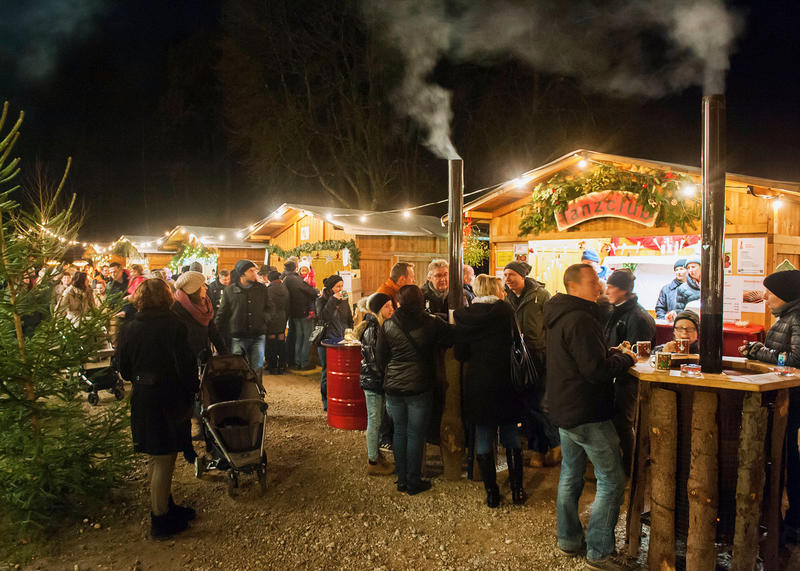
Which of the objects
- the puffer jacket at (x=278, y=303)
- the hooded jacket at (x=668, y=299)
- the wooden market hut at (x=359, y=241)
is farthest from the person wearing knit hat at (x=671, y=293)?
the wooden market hut at (x=359, y=241)

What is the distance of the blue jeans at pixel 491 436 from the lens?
4738 mm

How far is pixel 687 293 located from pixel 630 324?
2.90 meters

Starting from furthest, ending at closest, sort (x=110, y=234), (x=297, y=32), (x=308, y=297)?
(x=110, y=234) < (x=297, y=32) < (x=308, y=297)

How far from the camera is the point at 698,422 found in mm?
3477

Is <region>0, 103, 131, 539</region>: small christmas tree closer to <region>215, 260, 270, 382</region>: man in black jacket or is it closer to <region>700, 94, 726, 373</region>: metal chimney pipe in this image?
<region>215, 260, 270, 382</region>: man in black jacket

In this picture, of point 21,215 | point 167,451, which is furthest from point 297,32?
point 167,451

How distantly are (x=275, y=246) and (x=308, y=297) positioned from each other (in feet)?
23.8

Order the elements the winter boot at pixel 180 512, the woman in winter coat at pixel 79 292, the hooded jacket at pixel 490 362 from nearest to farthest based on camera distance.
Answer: the winter boot at pixel 180 512 < the hooded jacket at pixel 490 362 < the woman in winter coat at pixel 79 292

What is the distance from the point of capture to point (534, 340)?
5680 mm

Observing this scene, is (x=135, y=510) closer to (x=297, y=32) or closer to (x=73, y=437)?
(x=73, y=437)

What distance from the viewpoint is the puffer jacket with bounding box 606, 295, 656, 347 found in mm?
5203

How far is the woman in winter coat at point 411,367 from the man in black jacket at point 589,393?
131cm

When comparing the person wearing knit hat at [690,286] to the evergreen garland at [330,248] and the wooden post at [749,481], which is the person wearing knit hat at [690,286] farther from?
the evergreen garland at [330,248]

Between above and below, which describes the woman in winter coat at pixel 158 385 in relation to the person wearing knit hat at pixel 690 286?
below
